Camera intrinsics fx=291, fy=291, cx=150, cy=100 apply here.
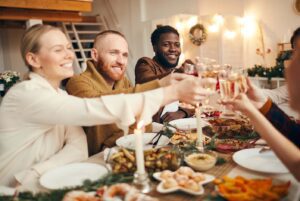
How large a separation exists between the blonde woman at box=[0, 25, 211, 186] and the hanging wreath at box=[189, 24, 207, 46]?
5.12 m

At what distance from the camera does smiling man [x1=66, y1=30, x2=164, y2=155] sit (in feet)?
5.92

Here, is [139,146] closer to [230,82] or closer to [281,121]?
[230,82]

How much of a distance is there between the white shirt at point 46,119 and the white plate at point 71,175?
8 centimetres

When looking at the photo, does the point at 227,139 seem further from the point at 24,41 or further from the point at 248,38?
the point at 248,38

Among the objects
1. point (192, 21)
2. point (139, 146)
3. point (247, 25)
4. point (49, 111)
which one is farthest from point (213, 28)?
point (139, 146)

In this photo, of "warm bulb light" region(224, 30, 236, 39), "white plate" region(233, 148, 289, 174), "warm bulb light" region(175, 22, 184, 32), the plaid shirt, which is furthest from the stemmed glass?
"warm bulb light" region(175, 22, 184, 32)

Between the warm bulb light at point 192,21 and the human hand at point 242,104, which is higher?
the warm bulb light at point 192,21

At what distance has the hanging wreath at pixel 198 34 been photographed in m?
6.38

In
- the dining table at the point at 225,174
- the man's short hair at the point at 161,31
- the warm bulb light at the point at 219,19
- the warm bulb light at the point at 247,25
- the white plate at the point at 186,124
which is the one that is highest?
the warm bulb light at the point at 219,19

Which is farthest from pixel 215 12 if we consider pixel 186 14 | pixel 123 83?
pixel 123 83

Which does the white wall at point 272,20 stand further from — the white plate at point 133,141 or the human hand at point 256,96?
the white plate at point 133,141

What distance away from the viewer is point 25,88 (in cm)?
133

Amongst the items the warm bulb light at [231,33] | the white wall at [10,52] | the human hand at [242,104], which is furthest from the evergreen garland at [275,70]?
the white wall at [10,52]

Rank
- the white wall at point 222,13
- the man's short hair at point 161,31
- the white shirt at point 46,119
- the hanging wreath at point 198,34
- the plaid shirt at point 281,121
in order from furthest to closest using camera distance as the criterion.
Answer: the hanging wreath at point 198,34 → the white wall at point 222,13 → the man's short hair at point 161,31 → the plaid shirt at point 281,121 → the white shirt at point 46,119
